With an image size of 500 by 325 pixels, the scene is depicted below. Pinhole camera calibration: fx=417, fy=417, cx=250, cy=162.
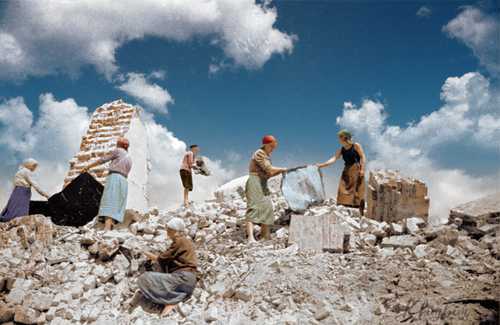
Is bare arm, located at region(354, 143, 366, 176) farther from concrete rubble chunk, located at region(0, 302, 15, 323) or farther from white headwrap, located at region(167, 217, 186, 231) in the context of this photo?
concrete rubble chunk, located at region(0, 302, 15, 323)

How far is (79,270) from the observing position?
5977mm

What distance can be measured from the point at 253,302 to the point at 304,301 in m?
0.62

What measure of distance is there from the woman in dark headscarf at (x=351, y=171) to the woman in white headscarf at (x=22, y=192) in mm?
5641

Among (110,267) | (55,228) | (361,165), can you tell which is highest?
(361,165)

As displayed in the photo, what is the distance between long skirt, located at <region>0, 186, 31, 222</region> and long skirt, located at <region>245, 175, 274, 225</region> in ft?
14.3

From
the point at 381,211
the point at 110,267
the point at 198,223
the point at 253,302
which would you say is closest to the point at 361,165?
the point at 381,211

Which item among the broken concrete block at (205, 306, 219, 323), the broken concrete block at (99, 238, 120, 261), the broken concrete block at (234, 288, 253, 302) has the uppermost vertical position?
the broken concrete block at (99, 238, 120, 261)

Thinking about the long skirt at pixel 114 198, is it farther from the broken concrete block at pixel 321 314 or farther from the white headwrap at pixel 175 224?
the broken concrete block at pixel 321 314

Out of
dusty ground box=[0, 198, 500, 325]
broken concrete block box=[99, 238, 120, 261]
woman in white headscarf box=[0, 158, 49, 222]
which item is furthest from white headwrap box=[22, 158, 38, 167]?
broken concrete block box=[99, 238, 120, 261]

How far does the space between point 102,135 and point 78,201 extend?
2.18m

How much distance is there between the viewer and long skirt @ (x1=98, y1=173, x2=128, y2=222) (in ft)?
24.1

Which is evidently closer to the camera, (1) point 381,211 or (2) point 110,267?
(2) point 110,267

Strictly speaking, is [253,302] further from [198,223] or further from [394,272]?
[198,223]

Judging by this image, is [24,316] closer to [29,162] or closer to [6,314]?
[6,314]
